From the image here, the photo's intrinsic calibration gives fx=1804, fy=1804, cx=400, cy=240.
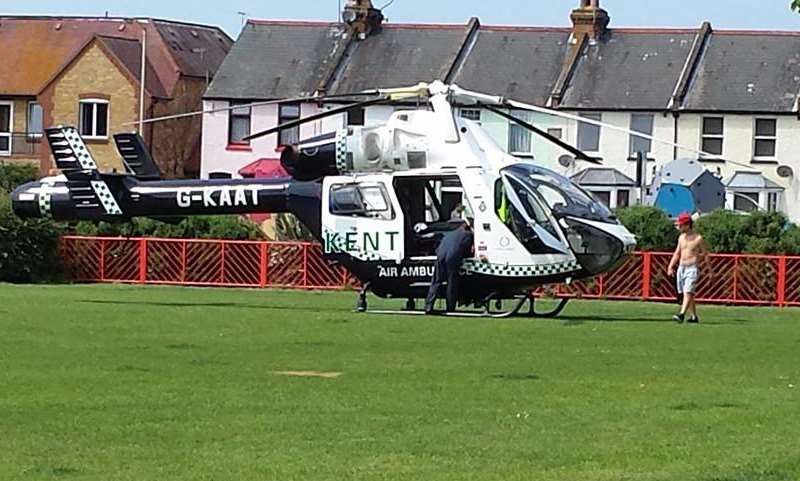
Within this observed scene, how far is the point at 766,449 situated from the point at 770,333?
12.5 m

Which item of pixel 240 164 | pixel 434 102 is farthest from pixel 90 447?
pixel 240 164

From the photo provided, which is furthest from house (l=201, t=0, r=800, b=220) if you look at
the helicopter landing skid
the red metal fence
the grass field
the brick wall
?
the grass field

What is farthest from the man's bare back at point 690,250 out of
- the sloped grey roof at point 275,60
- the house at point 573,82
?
the sloped grey roof at point 275,60

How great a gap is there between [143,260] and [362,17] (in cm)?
3005

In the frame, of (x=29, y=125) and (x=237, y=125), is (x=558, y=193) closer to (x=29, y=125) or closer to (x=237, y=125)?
(x=237, y=125)

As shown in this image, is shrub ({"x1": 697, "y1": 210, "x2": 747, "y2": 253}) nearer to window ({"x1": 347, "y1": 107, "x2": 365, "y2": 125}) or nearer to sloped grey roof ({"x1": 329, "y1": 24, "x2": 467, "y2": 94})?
window ({"x1": 347, "y1": 107, "x2": 365, "y2": 125})

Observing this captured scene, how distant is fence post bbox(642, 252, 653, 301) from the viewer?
36844 mm

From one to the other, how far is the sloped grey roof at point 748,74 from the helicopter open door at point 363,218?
3541 centimetres

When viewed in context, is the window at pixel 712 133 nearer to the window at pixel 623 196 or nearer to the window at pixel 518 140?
the window at pixel 623 196

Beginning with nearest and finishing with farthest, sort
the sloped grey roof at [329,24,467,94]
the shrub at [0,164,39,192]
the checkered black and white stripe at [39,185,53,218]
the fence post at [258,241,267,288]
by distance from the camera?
1. the checkered black and white stripe at [39,185,53,218]
2. the fence post at [258,241,267,288]
3. the shrub at [0,164,39,192]
4. the sloped grey roof at [329,24,467,94]

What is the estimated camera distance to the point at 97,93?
236 feet

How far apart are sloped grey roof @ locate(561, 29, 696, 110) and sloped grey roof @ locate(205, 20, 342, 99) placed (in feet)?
33.0

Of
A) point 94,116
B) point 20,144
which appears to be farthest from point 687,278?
point 20,144

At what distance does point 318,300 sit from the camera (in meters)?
33.8
